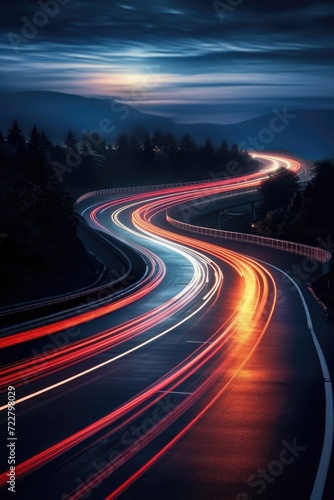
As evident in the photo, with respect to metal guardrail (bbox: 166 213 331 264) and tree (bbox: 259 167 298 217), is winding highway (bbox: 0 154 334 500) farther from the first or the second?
tree (bbox: 259 167 298 217)

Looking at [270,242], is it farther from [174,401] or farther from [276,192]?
[174,401]

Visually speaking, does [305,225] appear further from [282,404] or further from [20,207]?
[282,404]

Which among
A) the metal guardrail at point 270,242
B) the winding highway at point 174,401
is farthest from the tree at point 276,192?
the winding highway at point 174,401

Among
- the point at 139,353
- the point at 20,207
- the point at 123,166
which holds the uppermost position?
the point at 123,166

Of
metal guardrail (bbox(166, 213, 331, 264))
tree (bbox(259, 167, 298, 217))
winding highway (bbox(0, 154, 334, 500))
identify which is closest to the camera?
winding highway (bbox(0, 154, 334, 500))

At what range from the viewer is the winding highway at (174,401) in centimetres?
1358

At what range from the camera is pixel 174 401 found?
2064 centimetres

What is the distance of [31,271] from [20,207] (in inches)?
143

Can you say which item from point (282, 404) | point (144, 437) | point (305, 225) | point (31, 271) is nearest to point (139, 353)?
point (282, 404)

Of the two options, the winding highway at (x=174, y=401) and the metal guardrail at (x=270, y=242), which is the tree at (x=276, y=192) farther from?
the winding highway at (x=174, y=401)

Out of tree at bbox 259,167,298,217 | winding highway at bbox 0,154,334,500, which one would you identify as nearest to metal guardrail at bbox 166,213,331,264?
winding highway at bbox 0,154,334,500

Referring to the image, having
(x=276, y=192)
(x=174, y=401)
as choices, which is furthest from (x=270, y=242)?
(x=174, y=401)

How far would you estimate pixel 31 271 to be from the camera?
49.7 meters

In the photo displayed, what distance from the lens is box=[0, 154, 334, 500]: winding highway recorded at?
1358 cm
